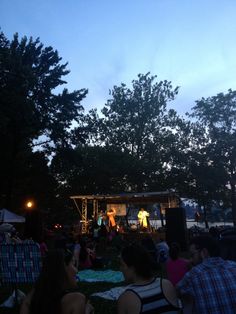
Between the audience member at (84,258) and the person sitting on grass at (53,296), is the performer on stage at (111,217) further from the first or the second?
the person sitting on grass at (53,296)

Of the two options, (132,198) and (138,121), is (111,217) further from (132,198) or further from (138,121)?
(138,121)

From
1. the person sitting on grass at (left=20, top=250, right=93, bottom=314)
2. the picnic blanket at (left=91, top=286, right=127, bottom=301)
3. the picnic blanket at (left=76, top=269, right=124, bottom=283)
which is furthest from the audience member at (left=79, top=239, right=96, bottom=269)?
the person sitting on grass at (left=20, top=250, right=93, bottom=314)

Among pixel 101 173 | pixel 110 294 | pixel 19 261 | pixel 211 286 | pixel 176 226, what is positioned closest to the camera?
pixel 211 286

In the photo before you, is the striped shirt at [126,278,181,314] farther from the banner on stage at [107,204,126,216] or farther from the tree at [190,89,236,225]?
the tree at [190,89,236,225]

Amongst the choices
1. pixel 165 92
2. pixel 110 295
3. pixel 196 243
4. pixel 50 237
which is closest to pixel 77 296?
pixel 196 243

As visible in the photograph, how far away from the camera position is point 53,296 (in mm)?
2639

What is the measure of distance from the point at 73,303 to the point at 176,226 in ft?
43.5

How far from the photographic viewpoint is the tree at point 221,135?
126 ft

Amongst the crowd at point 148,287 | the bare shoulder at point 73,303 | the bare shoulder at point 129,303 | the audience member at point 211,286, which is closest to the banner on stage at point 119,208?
the crowd at point 148,287

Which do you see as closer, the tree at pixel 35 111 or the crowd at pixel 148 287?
the crowd at pixel 148 287

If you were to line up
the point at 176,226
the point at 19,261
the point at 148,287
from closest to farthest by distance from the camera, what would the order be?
the point at 148,287, the point at 19,261, the point at 176,226

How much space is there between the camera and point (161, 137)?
4053cm

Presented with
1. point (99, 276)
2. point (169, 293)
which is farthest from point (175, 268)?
point (99, 276)

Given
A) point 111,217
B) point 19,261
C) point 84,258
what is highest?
point 111,217
